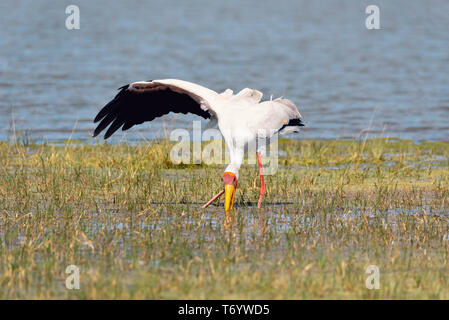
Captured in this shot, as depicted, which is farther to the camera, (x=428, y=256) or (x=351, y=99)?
(x=351, y=99)

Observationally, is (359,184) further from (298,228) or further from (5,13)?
(5,13)

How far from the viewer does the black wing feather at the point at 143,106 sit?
A: 29.9ft

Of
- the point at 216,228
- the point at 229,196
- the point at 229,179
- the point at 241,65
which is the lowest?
the point at 216,228

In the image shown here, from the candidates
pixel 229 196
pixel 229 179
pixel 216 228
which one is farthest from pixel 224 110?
pixel 216 228

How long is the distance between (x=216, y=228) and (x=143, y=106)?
106 inches

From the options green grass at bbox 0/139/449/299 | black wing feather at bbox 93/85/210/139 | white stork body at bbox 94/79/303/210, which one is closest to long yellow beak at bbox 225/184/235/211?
white stork body at bbox 94/79/303/210

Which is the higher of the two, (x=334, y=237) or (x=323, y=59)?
(x=323, y=59)

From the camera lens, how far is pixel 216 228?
6988 mm

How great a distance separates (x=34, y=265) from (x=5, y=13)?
39.0m

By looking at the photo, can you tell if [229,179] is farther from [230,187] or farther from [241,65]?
[241,65]

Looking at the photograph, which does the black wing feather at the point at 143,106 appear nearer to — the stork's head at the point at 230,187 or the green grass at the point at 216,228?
the green grass at the point at 216,228

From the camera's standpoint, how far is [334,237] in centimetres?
670

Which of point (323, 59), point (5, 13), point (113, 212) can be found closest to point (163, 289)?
point (113, 212)
